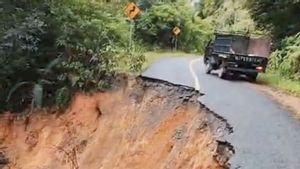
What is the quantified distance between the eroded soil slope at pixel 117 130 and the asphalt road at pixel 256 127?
510 mm

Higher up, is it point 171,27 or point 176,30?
point 171,27

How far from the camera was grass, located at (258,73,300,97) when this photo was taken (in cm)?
1708

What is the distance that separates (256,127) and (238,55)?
355 inches

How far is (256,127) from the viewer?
10562 millimetres

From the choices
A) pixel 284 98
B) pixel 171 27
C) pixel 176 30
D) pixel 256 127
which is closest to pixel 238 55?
pixel 284 98

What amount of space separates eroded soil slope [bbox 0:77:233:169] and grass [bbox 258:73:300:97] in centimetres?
414

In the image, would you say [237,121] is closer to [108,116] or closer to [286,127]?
[286,127]

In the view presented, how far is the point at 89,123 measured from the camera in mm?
15359

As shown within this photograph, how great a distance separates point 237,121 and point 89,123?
18.8 feet

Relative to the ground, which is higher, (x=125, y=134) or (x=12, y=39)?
(x=12, y=39)

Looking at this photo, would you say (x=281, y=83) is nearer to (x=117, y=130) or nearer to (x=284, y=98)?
(x=284, y=98)

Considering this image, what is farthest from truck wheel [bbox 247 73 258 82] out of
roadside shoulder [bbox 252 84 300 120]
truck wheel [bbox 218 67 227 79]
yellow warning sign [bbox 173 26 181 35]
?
yellow warning sign [bbox 173 26 181 35]

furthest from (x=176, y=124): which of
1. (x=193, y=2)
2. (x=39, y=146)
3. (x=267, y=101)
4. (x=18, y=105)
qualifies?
(x=193, y=2)

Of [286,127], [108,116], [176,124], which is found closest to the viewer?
[286,127]
